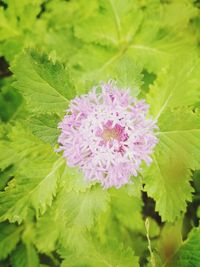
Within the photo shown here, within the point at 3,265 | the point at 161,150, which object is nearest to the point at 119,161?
the point at 161,150

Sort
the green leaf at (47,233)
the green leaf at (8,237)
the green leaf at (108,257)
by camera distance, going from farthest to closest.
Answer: the green leaf at (8,237) < the green leaf at (47,233) < the green leaf at (108,257)

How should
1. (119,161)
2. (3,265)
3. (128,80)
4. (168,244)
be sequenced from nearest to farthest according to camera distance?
(119,161), (128,80), (168,244), (3,265)

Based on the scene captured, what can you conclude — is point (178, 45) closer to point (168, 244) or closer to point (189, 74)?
point (189, 74)

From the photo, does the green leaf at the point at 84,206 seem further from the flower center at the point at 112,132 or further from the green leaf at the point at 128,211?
the green leaf at the point at 128,211

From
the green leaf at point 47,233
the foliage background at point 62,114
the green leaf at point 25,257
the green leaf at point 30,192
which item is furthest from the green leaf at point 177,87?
the green leaf at point 25,257

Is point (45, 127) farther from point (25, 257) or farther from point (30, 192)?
point (25, 257)

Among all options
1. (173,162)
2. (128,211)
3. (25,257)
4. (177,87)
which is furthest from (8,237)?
(177,87)
